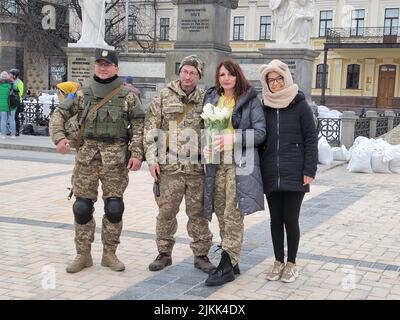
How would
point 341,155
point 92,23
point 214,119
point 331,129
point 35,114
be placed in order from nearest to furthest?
point 214,119, point 341,155, point 331,129, point 35,114, point 92,23

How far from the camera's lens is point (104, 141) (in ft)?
17.3

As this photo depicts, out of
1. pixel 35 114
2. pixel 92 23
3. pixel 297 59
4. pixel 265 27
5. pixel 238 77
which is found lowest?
pixel 35 114

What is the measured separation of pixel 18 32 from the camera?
150ft

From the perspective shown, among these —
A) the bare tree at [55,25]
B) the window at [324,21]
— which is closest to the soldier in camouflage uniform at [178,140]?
the bare tree at [55,25]

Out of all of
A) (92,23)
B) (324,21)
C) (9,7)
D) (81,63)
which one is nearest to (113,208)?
(81,63)

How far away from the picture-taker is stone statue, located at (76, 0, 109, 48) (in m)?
20.3

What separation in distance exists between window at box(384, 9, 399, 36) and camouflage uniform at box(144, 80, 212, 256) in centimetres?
4571

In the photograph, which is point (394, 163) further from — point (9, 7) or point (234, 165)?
point (9, 7)

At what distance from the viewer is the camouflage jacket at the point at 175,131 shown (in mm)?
5297

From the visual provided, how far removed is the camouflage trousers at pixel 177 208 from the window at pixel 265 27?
49.9 meters

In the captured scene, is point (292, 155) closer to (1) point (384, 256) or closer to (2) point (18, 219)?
(1) point (384, 256)

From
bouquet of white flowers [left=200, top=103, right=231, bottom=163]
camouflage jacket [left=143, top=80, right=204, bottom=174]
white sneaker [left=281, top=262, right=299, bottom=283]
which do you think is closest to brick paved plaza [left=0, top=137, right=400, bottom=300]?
white sneaker [left=281, top=262, right=299, bottom=283]

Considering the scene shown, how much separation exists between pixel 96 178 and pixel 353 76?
1836 inches
